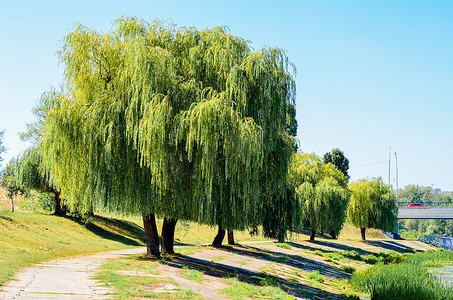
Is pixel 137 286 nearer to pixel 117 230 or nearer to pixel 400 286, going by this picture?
pixel 400 286

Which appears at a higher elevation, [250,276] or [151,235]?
[151,235]

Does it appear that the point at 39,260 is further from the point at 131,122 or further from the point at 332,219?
the point at 332,219

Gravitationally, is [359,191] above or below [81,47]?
below

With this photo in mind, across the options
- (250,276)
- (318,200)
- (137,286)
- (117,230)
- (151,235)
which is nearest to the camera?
(137,286)

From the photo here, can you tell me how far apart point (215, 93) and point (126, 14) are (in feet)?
20.7

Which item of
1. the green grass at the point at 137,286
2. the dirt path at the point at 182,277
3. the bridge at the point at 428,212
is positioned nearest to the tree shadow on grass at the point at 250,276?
the dirt path at the point at 182,277

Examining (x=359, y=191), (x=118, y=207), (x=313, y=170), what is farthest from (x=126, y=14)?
(x=359, y=191)

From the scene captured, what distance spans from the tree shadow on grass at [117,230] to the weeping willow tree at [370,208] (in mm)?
28898

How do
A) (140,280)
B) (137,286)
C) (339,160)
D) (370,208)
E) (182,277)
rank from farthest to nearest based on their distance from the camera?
(339,160), (370,208), (182,277), (140,280), (137,286)

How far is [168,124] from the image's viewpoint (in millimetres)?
16688

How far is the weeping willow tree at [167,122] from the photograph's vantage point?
16.3 meters

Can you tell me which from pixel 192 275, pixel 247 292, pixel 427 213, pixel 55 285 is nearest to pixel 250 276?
pixel 192 275

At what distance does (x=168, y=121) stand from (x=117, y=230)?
26.7 meters

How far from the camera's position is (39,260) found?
1966 centimetres
